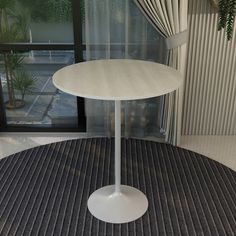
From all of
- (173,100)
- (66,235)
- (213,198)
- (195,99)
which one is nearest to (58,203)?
(66,235)

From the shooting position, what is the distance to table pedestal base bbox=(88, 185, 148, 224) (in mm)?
2172

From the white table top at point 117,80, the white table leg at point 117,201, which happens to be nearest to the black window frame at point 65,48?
the white table top at point 117,80

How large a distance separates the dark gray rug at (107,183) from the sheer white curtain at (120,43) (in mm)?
223

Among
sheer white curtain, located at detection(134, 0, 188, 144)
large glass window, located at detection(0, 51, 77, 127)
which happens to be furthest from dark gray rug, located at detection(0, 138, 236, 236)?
sheer white curtain, located at detection(134, 0, 188, 144)

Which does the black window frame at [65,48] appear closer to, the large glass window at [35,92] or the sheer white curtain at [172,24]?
the large glass window at [35,92]

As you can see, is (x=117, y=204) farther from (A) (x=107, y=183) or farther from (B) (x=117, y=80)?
(B) (x=117, y=80)

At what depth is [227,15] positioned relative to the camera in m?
2.63

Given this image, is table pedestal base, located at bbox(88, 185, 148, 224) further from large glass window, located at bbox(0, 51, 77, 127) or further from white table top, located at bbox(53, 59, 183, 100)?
large glass window, located at bbox(0, 51, 77, 127)

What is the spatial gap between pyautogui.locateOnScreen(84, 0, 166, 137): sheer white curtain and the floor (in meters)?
0.34

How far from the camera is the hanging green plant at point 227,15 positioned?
257 centimetres

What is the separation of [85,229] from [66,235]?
117 mm

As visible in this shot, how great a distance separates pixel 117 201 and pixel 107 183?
0.77ft

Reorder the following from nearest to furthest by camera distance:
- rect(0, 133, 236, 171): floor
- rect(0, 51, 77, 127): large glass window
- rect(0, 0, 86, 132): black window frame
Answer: rect(0, 0, 86, 132): black window frame → rect(0, 133, 236, 171): floor → rect(0, 51, 77, 127): large glass window

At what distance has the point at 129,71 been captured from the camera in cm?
212
